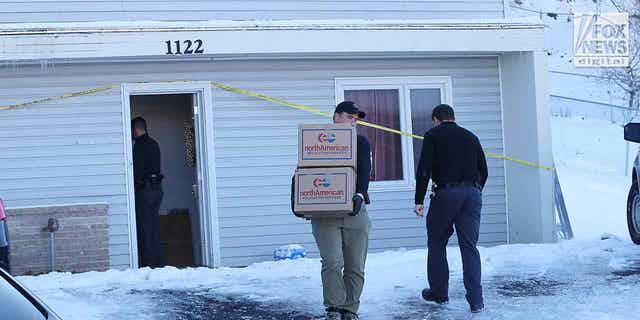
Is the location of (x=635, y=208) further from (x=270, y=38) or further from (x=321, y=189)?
(x=321, y=189)

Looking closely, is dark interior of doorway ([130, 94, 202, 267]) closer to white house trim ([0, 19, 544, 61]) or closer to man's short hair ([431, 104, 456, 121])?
white house trim ([0, 19, 544, 61])

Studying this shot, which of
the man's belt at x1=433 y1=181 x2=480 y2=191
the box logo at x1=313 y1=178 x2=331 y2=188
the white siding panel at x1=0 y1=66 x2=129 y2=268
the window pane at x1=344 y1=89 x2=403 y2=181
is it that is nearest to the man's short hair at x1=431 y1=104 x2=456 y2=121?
the man's belt at x1=433 y1=181 x2=480 y2=191

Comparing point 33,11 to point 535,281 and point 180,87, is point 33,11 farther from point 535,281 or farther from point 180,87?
point 535,281

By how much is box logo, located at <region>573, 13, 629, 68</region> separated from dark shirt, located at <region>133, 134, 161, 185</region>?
15.9 m

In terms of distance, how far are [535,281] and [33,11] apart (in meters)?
6.22

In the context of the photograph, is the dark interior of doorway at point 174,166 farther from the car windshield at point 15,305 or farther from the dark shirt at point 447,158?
the car windshield at point 15,305

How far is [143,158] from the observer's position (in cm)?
1212

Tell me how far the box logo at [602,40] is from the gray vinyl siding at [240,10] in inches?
528

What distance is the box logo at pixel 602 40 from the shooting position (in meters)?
25.8

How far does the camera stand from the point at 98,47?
11.0m

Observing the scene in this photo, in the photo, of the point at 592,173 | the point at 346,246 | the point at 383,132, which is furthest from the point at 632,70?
the point at 346,246

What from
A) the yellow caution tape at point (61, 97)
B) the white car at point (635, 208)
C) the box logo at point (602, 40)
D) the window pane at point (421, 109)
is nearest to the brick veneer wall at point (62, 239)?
the yellow caution tape at point (61, 97)

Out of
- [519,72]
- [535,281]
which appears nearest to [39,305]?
[535,281]

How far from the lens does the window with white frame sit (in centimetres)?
1273
